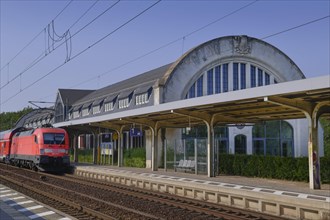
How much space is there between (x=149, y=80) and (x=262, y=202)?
99.0 ft

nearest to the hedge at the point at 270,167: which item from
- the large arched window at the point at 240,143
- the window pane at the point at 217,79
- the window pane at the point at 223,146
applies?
the window pane at the point at 223,146

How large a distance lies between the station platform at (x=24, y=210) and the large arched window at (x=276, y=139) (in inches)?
891

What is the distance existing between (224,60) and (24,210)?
2729 cm

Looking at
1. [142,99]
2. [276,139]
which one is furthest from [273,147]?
[142,99]

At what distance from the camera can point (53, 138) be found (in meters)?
30.2

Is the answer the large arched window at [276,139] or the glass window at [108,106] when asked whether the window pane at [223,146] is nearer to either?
the large arched window at [276,139]

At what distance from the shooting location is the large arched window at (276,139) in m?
34.6

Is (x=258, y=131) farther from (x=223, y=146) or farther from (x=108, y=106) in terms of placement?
(x=108, y=106)

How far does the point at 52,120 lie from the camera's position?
71688 mm

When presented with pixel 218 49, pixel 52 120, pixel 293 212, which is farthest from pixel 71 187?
pixel 52 120

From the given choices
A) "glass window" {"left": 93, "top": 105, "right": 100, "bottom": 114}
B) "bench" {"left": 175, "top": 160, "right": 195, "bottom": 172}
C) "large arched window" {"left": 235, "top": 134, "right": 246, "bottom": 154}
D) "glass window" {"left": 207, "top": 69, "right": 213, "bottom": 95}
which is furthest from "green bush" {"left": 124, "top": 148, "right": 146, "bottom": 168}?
"glass window" {"left": 93, "top": 105, "right": 100, "bottom": 114}

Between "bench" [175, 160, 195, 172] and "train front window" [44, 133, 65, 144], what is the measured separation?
8.82 meters

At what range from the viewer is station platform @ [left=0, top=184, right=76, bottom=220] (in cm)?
1145

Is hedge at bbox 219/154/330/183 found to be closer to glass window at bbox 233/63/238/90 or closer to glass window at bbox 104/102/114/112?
glass window at bbox 233/63/238/90
